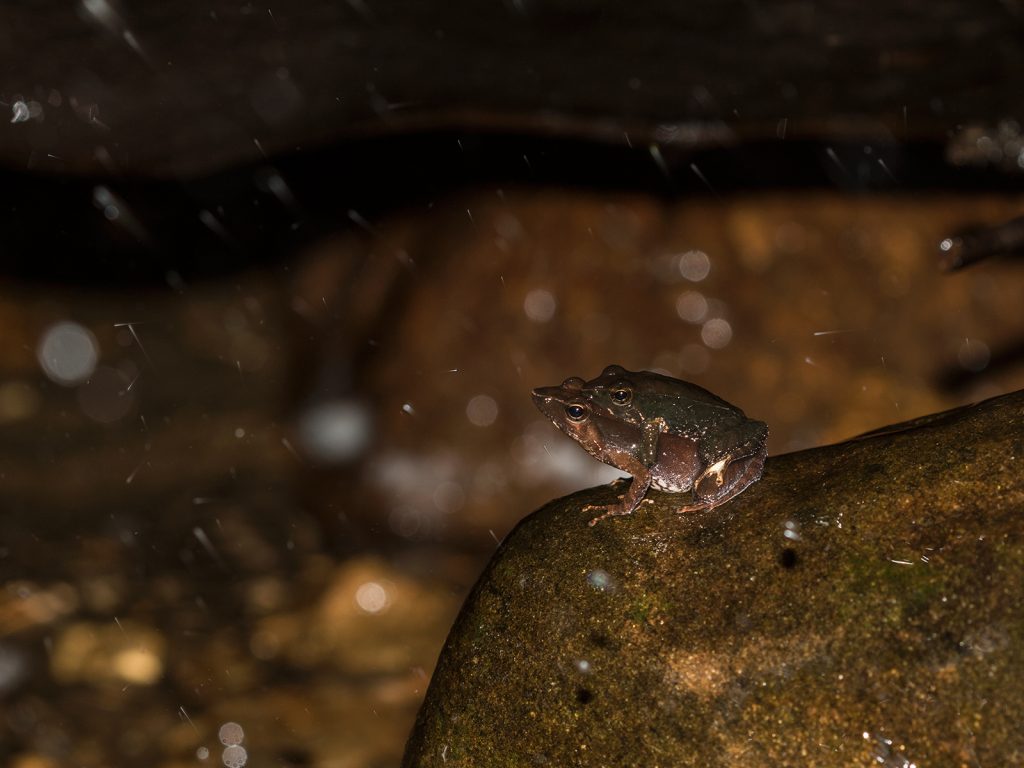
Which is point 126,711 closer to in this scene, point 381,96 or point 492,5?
point 381,96

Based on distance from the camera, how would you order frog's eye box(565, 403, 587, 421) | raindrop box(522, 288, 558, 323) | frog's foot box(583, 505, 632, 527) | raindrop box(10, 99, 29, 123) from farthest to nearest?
raindrop box(522, 288, 558, 323)
raindrop box(10, 99, 29, 123)
frog's eye box(565, 403, 587, 421)
frog's foot box(583, 505, 632, 527)

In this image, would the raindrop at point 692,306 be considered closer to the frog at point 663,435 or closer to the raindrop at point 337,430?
the raindrop at point 337,430

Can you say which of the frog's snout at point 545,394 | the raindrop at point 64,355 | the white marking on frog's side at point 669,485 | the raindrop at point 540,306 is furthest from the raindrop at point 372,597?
the raindrop at point 64,355

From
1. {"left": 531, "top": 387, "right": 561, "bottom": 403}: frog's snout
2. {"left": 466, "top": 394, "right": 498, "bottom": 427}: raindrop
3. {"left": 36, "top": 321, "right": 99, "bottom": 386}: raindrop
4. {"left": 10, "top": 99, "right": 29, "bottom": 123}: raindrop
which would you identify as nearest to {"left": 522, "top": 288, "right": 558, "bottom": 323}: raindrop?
{"left": 466, "top": 394, "right": 498, "bottom": 427}: raindrop

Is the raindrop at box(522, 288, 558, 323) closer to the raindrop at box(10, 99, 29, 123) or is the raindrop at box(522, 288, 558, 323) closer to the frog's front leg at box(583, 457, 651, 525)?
the raindrop at box(10, 99, 29, 123)

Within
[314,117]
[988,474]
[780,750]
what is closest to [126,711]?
[314,117]
